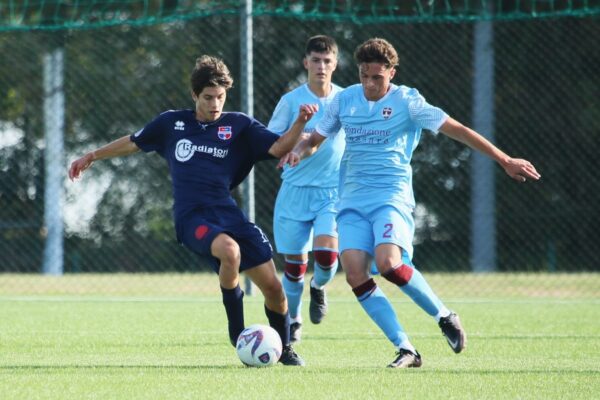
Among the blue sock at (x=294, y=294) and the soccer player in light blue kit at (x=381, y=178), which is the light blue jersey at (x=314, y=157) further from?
the soccer player in light blue kit at (x=381, y=178)

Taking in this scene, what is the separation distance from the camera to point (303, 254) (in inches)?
319

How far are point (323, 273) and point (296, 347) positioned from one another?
3.19 ft

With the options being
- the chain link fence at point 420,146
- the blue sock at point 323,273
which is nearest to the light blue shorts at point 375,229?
the blue sock at point 323,273

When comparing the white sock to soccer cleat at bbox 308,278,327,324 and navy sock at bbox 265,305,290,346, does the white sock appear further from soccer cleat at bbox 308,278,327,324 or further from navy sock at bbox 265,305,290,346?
soccer cleat at bbox 308,278,327,324

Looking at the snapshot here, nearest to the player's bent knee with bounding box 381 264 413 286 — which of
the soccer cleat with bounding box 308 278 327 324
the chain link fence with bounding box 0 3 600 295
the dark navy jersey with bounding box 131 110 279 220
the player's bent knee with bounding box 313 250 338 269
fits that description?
the dark navy jersey with bounding box 131 110 279 220

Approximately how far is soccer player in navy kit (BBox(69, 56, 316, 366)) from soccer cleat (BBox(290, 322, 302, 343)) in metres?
1.07

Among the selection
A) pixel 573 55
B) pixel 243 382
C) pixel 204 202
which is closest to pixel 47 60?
pixel 573 55

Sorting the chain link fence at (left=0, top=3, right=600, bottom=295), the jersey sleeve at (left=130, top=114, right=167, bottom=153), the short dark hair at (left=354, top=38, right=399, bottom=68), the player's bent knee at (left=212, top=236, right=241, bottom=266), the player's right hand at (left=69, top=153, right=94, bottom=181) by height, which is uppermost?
the short dark hair at (left=354, top=38, right=399, bottom=68)

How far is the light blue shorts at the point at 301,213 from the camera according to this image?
26.3 feet

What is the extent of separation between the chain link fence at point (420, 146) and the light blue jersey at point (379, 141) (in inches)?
302

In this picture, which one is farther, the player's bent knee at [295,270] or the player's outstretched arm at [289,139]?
the player's bent knee at [295,270]

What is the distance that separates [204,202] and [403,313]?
156 inches

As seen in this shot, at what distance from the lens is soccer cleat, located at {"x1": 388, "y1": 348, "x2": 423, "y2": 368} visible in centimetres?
597

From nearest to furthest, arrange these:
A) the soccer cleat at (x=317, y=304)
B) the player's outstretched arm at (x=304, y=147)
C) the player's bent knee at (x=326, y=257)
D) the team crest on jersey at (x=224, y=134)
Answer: the player's outstretched arm at (x=304, y=147) < the team crest on jersey at (x=224, y=134) < the player's bent knee at (x=326, y=257) < the soccer cleat at (x=317, y=304)
